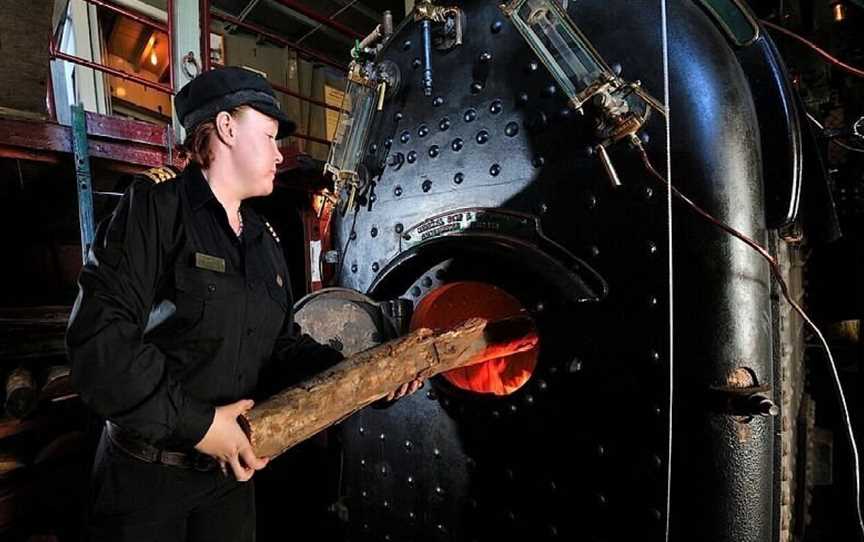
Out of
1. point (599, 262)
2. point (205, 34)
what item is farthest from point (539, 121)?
point (205, 34)

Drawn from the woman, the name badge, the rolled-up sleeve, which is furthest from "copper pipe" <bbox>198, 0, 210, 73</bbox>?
the rolled-up sleeve

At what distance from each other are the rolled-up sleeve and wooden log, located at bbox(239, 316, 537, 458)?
6.1 inches

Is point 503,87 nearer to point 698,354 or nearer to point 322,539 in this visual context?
point 698,354

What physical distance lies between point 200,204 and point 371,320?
804 mm

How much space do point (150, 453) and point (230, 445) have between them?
0.47 meters

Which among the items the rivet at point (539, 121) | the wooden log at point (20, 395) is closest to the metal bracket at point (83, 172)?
the wooden log at point (20, 395)

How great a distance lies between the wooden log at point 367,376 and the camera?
122 cm

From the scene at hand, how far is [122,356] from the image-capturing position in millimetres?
1132

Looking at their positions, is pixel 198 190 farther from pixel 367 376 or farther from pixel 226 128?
pixel 367 376

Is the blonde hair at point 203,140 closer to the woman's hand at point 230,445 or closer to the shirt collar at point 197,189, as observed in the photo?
the shirt collar at point 197,189

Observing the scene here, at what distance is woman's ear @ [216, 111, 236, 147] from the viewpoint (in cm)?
154

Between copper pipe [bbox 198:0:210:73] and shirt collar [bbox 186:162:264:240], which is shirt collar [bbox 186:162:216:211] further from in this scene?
copper pipe [bbox 198:0:210:73]

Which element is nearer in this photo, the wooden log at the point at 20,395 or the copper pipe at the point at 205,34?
the wooden log at the point at 20,395

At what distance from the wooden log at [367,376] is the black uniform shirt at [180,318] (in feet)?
0.51
